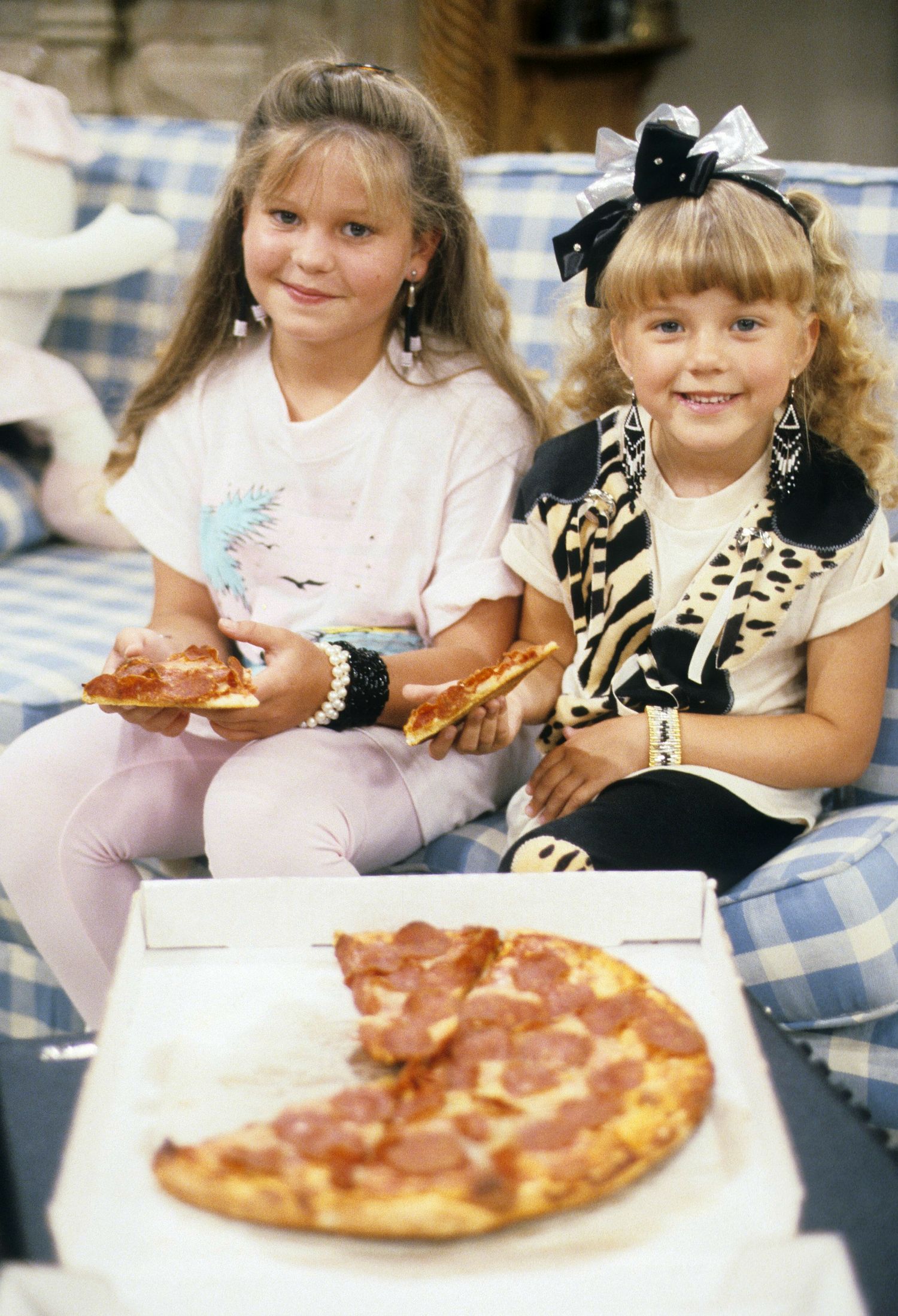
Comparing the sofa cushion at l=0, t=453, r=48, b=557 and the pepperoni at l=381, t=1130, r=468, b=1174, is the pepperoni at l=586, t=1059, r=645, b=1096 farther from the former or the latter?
the sofa cushion at l=0, t=453, r=48, b=557

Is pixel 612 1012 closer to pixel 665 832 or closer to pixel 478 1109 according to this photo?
pixel 478 1109

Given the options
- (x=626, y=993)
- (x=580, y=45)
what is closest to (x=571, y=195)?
(x=626, y=993)

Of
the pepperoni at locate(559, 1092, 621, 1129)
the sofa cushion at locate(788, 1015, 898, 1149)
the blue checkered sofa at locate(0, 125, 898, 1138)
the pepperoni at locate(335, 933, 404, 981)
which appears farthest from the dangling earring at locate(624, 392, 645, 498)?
the pepperoni at locate(559, 1092, 621, 1129)

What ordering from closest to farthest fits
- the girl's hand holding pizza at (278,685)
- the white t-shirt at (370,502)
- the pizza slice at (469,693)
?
1. the pizza slice at (469,693)
2. the girl's hand holding pizza at (278,685)
3. the white t-shirt at (370,502)

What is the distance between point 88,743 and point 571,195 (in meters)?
0.99

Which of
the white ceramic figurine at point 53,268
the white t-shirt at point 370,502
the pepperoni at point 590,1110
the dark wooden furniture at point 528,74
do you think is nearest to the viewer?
the pepperoni at point 590,1110

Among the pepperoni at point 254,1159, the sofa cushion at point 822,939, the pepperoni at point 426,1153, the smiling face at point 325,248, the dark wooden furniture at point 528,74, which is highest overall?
the dark wooden furniture at point 528,74

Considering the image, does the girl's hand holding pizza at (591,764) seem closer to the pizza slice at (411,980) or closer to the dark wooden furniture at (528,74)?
the pizza slice at (411,980)

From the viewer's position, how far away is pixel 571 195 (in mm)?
1747

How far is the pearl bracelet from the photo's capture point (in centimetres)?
127

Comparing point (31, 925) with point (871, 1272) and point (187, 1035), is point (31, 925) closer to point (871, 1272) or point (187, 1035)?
point (187, 1035)

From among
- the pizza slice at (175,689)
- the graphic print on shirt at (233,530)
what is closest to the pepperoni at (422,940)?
the pizza slice at (175,689)

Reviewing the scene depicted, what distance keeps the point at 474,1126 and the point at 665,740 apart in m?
0.67

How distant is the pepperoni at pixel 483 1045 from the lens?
2.32 feet
